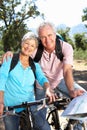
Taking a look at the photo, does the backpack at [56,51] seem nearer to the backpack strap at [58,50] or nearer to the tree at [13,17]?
the backpack strap at [58,50]

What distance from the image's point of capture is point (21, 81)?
3.93m

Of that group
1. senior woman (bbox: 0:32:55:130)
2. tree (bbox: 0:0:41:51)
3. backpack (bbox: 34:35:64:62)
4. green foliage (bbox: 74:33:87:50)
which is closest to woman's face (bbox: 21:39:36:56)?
senior woman (bbox: 0:32:55:130)

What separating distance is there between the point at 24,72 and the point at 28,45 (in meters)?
0.29

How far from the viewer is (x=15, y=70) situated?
3885mm

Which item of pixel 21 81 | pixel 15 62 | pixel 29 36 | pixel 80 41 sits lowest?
pixel 21 81

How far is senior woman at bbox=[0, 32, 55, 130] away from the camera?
3.84 metres

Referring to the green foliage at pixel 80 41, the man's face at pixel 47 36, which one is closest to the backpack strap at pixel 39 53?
the man's face at pixel 47 36

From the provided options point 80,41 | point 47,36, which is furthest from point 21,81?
point 80,41

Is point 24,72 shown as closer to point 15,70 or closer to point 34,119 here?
point 15,70

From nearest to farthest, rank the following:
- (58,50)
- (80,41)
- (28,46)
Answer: (28,46), (58,50), (80,41)

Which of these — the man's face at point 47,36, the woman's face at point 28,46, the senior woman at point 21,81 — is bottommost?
the senior woman at point 21,81

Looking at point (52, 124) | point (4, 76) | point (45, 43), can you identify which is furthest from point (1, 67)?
point (52, 124)

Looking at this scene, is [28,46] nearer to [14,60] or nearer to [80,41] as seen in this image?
[14,60]

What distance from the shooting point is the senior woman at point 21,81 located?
3844 millimetres
